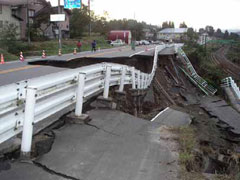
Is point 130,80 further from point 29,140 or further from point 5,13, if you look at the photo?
point 5,13

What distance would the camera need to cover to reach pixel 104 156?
416cm

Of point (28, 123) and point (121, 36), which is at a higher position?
point (121, 36)

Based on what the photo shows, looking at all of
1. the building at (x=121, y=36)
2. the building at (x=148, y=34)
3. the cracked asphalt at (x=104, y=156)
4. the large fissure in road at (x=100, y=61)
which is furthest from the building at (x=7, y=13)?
the building at (x=148, y=34)

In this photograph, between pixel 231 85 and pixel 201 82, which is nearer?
pixel 231 85

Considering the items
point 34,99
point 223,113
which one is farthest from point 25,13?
point 34,99

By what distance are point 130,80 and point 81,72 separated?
5.01 meters

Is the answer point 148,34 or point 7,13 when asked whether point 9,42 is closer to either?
point 7,13

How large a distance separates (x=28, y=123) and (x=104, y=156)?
122 cm

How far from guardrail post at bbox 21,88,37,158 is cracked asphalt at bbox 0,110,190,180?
0.19m

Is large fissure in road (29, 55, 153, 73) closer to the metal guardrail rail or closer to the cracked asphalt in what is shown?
the metal guardrail rail

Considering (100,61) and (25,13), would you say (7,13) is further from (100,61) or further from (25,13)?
(100,61)

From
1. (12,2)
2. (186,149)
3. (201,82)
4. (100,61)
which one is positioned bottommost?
(201,82)

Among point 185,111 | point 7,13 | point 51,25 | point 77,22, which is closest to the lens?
point 185,111

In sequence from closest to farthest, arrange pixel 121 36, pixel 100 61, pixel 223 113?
pixel 100 61 < pixel 223 113 < pixel 121 36
